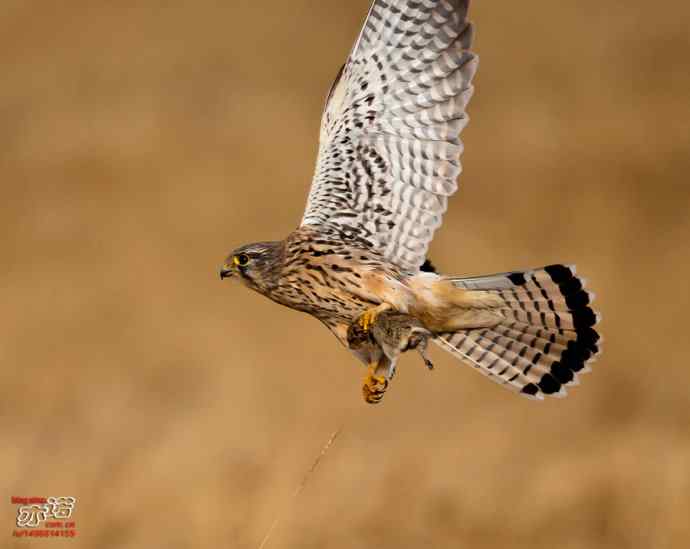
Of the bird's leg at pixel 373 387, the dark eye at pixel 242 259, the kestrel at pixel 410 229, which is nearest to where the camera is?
the bird's leg at pixel 373 387

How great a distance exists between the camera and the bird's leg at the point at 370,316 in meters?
6.48

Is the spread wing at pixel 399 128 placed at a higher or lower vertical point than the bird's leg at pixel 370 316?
higher

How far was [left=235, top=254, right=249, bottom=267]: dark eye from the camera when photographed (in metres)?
6.96

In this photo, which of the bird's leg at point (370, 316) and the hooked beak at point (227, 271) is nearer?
the bird's leg at point (370, 316)

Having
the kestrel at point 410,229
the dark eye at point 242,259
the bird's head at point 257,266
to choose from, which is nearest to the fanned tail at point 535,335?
the kestrel at point 410,229

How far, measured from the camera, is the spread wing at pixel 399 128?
274 inches

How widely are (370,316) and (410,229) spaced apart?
617 millimetres

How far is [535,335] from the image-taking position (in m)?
7.09

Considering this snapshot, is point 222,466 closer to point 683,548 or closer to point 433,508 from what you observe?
point 433,508

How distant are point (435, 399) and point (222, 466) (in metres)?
1.64

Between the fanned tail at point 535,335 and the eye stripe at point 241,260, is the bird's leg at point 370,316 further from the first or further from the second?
the eye stripe at point 241,260

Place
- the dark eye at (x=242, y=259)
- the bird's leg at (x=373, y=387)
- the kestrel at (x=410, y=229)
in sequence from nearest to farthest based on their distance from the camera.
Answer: the bird's leg at (x=373, y=387)
the kestrel at (x=410, y=229)
the dark eye at (x=242, y=259)

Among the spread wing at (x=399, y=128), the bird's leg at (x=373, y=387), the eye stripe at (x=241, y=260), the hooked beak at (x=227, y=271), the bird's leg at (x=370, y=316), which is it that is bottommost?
the bird's leg at (x=373, y=387)

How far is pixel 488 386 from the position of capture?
964cm
